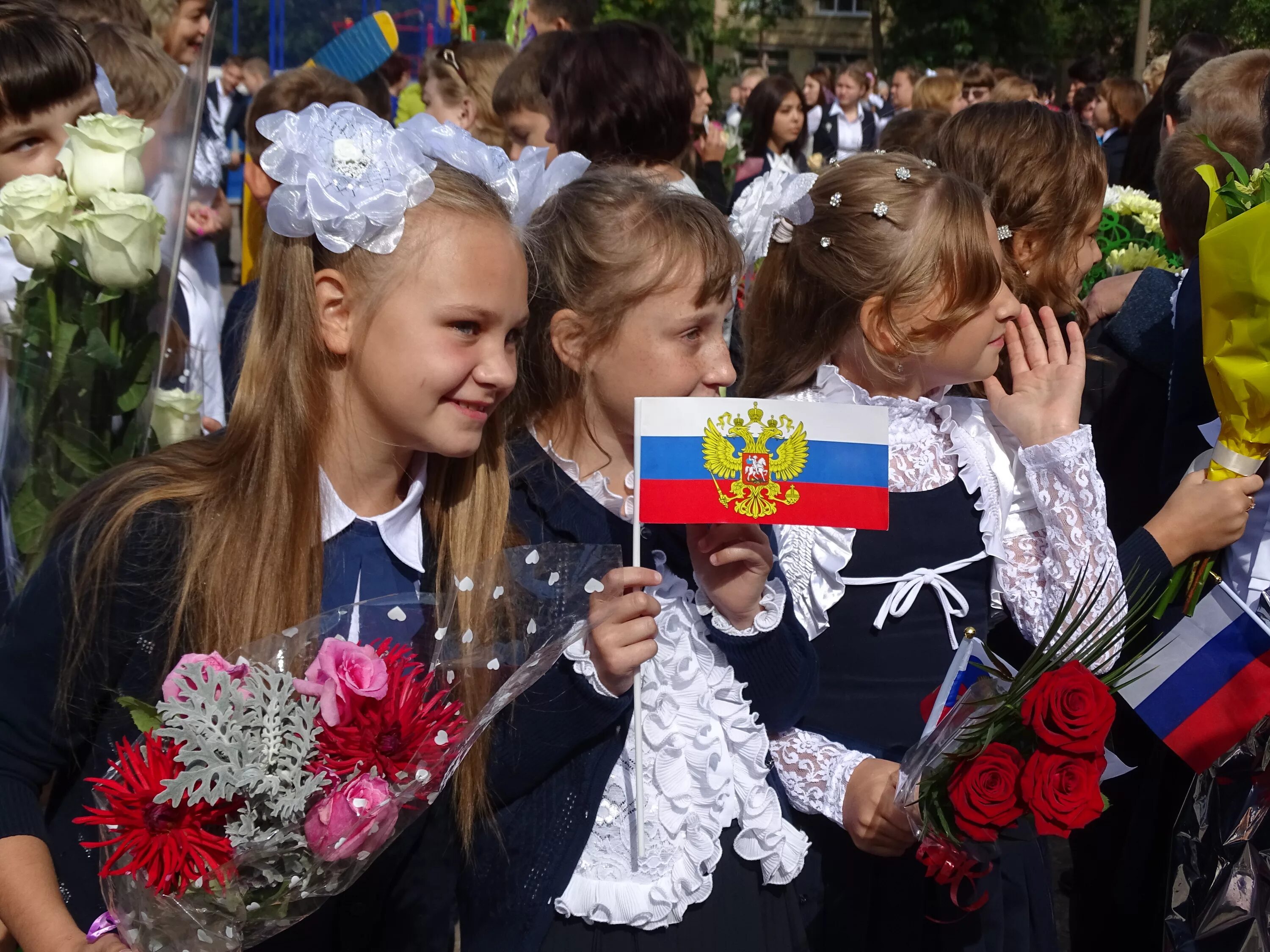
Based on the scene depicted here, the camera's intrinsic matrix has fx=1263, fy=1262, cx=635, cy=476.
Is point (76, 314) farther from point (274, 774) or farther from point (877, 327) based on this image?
point (877, 327)

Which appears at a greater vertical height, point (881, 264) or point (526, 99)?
point (881, 264)

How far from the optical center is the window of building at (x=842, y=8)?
130ft

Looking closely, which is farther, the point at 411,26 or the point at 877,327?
the point at 411,26

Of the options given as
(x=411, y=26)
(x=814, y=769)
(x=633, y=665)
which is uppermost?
(x=633, y=665)

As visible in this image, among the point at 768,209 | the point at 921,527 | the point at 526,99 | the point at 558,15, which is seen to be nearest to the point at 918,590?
the point at 921,527

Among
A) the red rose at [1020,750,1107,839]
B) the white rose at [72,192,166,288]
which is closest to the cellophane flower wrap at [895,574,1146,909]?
the red rose at [1020,750,1107,839]

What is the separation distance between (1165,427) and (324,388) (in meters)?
1.99

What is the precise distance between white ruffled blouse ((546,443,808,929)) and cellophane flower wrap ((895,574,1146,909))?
0.30m

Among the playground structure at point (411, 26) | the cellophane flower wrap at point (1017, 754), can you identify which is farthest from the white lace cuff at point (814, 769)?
the playground structure at point (411, 26)

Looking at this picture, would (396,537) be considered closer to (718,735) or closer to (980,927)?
(718,735)

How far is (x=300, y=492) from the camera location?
1.87 m

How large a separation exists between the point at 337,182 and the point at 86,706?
82 centimetres

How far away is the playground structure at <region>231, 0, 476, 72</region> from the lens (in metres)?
10.6

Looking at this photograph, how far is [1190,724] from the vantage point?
2.17 meters
